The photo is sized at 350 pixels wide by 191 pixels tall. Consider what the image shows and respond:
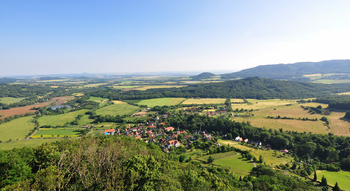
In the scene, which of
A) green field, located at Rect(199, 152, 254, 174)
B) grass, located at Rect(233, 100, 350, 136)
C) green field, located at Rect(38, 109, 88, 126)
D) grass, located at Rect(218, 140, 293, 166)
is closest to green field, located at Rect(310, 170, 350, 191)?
grass, located at Rect(218, 140, 293, 166)

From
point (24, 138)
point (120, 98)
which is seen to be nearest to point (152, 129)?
point (24, 138)

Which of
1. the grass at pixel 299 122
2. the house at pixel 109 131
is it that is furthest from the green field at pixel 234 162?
the house at pixel 109 131

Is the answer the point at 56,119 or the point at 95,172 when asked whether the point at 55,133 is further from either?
the point at 95,172

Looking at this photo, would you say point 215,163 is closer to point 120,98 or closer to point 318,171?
point 318,171

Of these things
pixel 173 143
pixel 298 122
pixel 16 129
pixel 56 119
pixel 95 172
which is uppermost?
pixel 95 172

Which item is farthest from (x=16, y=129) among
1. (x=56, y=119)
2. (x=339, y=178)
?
(x=339, y=178)

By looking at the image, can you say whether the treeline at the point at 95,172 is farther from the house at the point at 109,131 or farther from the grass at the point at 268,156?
the house at the point at 109,131

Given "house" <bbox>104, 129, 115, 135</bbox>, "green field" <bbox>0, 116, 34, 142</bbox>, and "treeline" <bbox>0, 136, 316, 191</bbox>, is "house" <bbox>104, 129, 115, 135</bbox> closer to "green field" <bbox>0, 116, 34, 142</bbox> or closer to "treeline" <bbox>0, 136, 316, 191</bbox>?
"green field" <bbox>0, 116, 34, 142</bbox>
